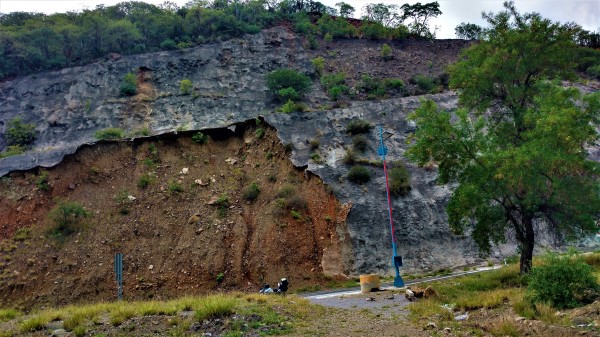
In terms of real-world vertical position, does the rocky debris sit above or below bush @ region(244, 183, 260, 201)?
below

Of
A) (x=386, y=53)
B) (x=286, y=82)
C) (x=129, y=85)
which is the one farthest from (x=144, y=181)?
(x=386, y=53)

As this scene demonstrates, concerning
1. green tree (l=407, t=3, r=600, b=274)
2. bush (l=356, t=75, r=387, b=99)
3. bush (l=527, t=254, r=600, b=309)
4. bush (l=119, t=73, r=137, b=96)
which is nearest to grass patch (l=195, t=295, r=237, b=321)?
bush (l=527, t=254, r=600, b=309)

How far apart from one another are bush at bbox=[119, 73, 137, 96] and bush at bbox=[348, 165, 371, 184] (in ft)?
75.2

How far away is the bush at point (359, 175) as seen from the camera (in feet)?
90.3

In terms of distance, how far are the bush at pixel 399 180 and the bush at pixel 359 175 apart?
1413mm

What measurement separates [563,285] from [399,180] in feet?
57.5

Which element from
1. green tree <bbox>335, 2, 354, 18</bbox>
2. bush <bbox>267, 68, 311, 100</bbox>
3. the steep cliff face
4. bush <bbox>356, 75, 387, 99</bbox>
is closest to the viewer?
the steep cliff face

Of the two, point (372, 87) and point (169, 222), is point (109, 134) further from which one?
point (372, 87)

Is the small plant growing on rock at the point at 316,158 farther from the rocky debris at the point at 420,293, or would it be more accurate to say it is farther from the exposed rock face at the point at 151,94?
the rocky debris at the point at 420,293

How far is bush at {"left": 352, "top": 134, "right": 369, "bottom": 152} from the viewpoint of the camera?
30.0 m

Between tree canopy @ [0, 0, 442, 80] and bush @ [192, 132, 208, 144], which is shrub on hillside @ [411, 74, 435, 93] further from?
bush @ [192, 132, 208, 144]

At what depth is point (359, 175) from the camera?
27.6 metres

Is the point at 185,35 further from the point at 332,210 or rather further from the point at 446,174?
the point at 446,174

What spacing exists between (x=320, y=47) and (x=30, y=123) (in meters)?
30.2
